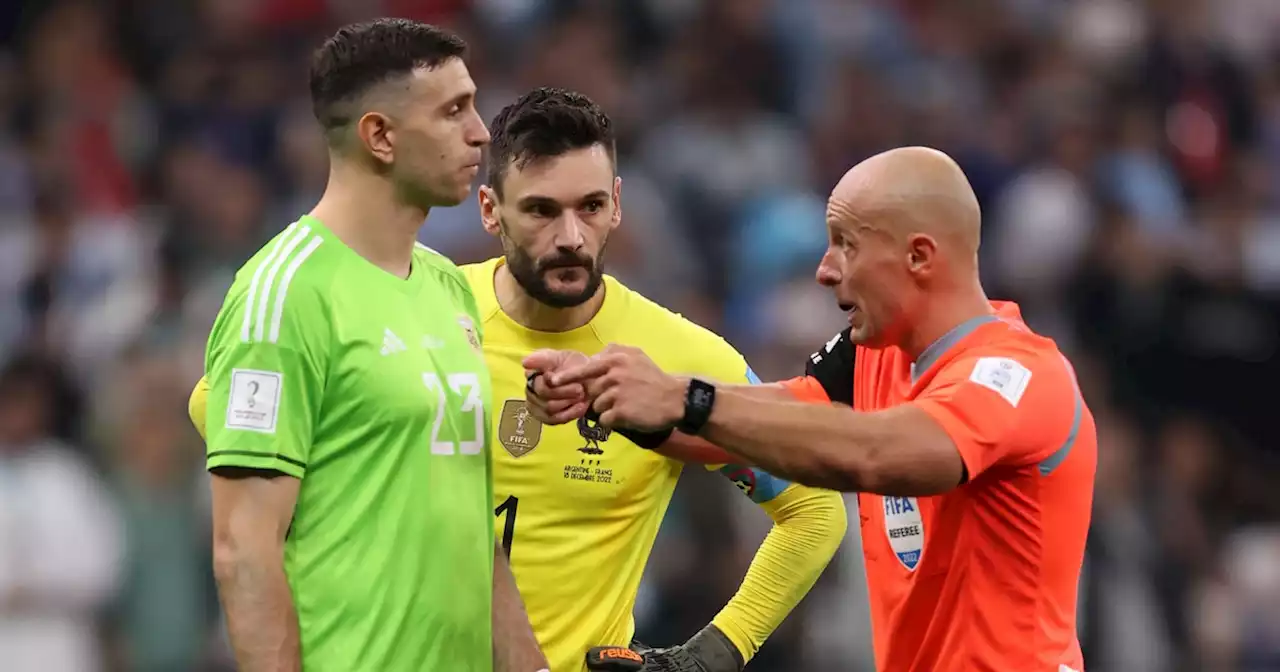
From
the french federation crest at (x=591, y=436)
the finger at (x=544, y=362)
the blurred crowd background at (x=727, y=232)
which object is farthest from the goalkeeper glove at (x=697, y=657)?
the blurred crowd background at (x=727, y=232)

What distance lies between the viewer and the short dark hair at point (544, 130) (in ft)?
17.1

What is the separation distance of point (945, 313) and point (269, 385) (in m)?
1.83

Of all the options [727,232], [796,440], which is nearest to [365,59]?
[796,440]

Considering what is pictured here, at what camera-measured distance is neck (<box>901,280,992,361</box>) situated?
4.72 m

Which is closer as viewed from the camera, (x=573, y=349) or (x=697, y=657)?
(x=573, y=349)

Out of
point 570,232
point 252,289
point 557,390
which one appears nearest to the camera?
point 252,289

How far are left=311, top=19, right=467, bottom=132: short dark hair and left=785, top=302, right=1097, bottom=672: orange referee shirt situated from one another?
4.87ft

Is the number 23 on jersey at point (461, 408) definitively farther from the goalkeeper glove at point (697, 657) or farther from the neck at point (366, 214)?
the goalkeeper glove at point (697, 657)

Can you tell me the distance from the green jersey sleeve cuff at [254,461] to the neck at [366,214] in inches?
23.3

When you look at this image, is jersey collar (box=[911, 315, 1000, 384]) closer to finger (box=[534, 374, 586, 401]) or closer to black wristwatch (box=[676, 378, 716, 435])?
black wristwatch (box=[676, 378, 716, 435])

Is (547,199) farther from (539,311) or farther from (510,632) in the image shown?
(510,632)

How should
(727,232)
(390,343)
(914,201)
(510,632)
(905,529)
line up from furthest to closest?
1. (727,232)
2. (905,529)
3. (914,201)
4. (510,632)
5. (390,343)

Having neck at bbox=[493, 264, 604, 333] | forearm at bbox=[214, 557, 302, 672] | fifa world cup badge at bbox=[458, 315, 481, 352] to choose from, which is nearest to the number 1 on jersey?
neck at bbox=[493, 264, 604, 333]

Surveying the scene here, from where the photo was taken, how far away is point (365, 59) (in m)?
4.28
